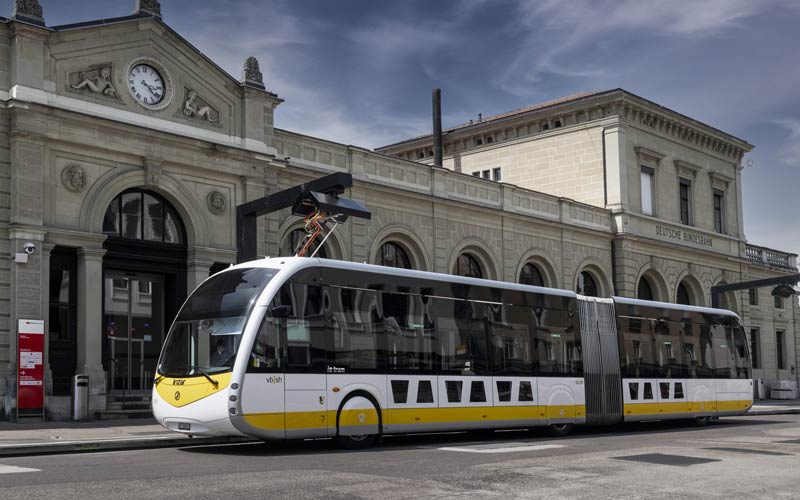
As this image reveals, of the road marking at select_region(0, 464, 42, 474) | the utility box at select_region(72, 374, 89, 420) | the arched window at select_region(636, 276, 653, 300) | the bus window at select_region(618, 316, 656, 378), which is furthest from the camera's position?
the arched window at select_region(636, 276, 653, 300)

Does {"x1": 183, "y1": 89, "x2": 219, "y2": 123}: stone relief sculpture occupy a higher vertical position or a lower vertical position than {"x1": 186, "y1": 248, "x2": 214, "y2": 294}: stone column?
higher

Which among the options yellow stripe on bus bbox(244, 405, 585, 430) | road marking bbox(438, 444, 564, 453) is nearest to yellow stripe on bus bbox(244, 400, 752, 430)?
yellow stripe on bus bbox(244, 405, 585, 430)

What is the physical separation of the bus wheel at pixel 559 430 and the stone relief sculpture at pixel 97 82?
41.1 ft

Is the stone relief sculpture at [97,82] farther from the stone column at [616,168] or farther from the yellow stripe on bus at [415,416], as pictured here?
the stone column at [616,168]

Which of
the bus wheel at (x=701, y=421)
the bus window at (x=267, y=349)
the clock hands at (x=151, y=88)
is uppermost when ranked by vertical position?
the clock hands at (x=151, y=88)

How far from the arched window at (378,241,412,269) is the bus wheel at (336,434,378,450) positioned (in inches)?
567

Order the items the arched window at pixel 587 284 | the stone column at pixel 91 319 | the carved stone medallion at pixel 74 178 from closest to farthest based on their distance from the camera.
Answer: the stone column at pixel 91 319 < the carved stone medallion at pixel 74 178 < the arched window at pixel 587 284

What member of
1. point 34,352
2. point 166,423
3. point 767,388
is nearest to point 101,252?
point 34,352

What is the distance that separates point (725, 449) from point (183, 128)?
15001 millimetres

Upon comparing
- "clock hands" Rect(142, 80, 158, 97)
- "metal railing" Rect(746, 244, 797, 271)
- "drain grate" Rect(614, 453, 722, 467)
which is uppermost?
"clock hands" Rect(142, 80, 158, 97)

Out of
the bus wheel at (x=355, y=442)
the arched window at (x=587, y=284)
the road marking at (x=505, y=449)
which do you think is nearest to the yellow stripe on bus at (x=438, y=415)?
the bus wheel at (x=355, y=442)

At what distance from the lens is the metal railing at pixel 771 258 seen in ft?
168

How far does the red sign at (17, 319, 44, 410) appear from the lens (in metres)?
19.7

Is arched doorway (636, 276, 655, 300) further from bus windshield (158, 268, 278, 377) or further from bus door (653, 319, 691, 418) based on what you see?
bus windshield (158, 268, 278, 377)
